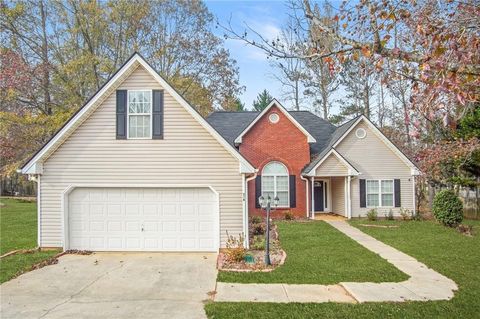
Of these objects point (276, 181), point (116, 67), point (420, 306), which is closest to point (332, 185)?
point (276, 181)

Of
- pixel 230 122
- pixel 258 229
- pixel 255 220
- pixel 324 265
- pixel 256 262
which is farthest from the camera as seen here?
pixel 230 122

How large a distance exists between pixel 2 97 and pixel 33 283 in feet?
54.9

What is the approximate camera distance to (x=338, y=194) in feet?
66.2

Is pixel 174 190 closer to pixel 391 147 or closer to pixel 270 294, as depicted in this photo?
pixel 270 294

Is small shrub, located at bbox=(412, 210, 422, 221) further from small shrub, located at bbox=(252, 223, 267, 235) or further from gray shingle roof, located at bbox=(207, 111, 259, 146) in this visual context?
gray shingle roof, located at bbox=(207, 111, 259, 146)

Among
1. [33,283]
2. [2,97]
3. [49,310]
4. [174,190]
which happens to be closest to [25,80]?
[2,97]

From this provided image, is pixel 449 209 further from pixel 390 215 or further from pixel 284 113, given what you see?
pixel 284 113

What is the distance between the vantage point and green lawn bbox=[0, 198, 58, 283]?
9464 millimetres

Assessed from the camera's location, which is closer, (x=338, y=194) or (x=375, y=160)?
(x=375, y=160)

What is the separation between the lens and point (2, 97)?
20844 mm

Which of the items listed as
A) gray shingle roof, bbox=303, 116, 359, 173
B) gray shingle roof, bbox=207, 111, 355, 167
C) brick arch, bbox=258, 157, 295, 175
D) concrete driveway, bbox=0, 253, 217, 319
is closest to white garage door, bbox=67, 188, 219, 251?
concrete driveway, bbox=0, 253, 217, 319

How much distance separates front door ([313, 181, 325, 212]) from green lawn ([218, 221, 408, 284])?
7640 millimetres

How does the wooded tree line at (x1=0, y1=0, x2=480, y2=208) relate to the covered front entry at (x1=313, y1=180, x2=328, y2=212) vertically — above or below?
above

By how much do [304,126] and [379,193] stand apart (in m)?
6.14
